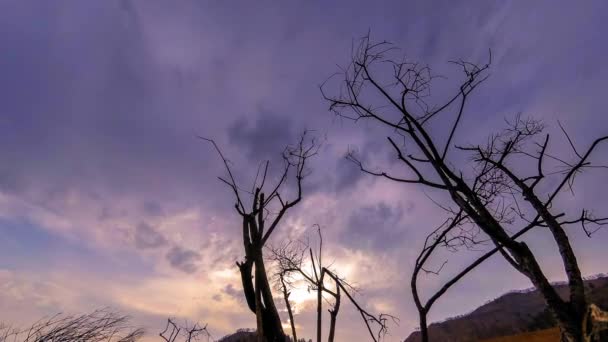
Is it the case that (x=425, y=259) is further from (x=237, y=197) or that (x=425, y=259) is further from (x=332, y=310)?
(x=237, y=197)

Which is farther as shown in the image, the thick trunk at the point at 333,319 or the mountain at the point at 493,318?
the mountain at the point at 493,318

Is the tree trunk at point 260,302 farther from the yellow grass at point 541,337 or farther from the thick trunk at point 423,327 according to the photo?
the yellow grass at point 541,337

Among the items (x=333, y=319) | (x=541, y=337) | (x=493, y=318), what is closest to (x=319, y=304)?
(x=333, y=319)

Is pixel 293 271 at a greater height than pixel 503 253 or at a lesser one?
greater

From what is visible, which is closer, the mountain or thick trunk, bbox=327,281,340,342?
thick trunk, bbox=327,281,340,342

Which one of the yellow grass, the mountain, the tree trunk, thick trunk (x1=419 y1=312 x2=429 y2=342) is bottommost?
the yellow grass

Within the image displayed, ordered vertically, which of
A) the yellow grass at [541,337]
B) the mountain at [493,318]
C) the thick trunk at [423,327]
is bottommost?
the yellow grass at [541,337]

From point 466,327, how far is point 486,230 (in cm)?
9256

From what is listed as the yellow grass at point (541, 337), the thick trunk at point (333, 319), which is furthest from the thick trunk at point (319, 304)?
the yellow grass at point (541, 337)

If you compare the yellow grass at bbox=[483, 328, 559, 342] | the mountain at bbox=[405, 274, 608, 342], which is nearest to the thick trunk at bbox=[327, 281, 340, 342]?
the yellow grass at bbox=[483, 328, 559, 342]

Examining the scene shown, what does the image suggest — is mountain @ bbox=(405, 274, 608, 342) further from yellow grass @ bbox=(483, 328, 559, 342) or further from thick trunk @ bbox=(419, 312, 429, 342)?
thick trunk @ bbox=(419, 312, 429, 342)

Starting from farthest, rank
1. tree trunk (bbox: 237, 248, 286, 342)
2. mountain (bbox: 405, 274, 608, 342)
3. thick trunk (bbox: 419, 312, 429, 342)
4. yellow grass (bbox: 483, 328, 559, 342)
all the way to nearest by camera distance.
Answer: mountain (bbox: 405, 274, 608, 342) → yellow grass (bbox: 483, 328, 559, 342) → tree trunk (bbox: 237, 248, 286, 342) → thick trunk (bbox: 419, 312, 429, 342)

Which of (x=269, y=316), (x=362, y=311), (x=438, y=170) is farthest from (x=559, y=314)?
(x=362, y=311)

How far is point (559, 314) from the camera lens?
4438 mm
